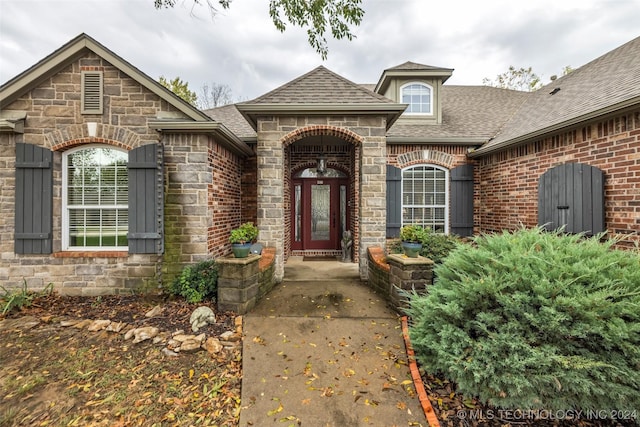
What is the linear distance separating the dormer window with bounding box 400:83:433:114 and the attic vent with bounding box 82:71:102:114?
7358mm

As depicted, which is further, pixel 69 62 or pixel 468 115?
pixel 468 115

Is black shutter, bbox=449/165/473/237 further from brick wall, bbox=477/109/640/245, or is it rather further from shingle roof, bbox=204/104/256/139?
shingle roof, bbox=204/104/256/139

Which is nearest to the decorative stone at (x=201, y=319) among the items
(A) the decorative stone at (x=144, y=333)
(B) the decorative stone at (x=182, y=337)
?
(B) the decorative stone at (x=182, y=337)

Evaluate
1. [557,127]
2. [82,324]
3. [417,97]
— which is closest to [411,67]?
[417,97]

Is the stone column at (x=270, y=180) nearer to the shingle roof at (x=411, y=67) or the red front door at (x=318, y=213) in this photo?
the red front door at (x=318, y=213)

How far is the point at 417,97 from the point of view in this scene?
793 centimetres

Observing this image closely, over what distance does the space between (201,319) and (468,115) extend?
899 cm

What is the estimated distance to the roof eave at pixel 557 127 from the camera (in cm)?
366

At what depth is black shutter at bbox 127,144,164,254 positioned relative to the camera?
15.1ft

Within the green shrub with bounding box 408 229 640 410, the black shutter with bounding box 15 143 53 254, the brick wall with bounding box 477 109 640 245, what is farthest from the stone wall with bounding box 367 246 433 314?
the black shutter with bounding box 15 143 53 254

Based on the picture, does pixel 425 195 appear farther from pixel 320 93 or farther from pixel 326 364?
pixel 326 364

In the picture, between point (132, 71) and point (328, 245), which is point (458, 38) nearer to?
point (328, 245)

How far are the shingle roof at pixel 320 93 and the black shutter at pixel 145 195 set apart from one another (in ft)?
6.62

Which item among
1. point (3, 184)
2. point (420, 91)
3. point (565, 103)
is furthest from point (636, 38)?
point (3, 184)
